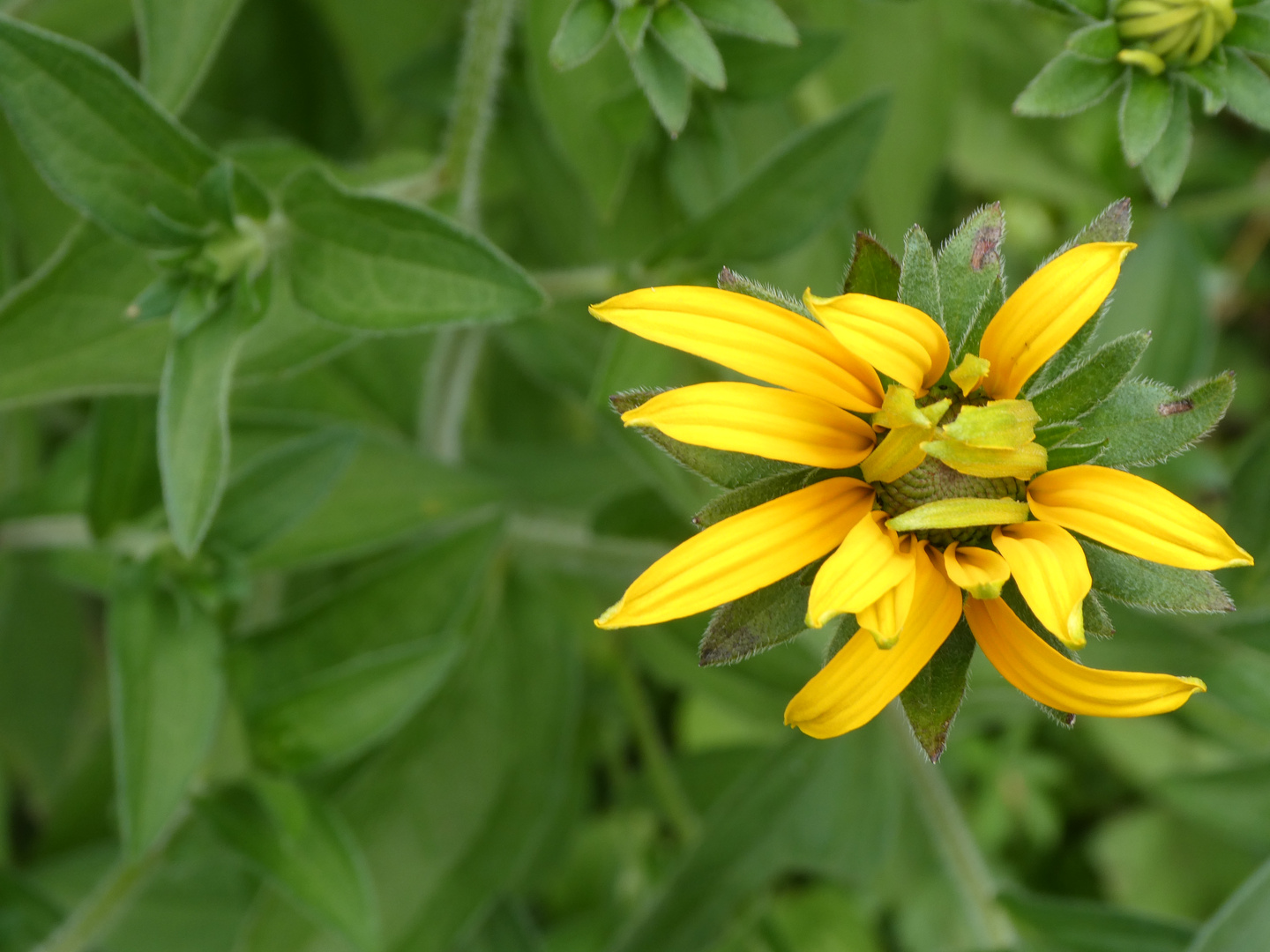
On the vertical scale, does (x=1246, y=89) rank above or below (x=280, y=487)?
above

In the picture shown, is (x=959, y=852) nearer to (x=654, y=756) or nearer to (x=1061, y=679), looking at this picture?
(x=654, y=756)

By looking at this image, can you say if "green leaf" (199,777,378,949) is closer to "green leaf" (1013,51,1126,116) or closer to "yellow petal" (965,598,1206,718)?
"yellow petal" (965,598,1206,718)

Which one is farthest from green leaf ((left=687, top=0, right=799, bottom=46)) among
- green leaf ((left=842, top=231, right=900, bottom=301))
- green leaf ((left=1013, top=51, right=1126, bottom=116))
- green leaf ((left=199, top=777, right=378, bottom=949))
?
green leaf ((left=199, top=777, right=378, bottom=949))

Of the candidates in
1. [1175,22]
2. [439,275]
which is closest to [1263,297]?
[1175,22]

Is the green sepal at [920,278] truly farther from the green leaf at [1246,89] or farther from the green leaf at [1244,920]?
the green leaf at [1244,920]

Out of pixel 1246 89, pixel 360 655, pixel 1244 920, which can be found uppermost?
pixel 1246 89

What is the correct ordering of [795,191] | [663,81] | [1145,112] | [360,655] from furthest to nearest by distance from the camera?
[360,655] → [795,191] → [663,81] → [1145,112]

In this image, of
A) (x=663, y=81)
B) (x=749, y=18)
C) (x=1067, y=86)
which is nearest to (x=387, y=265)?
(x=663, y=81)
